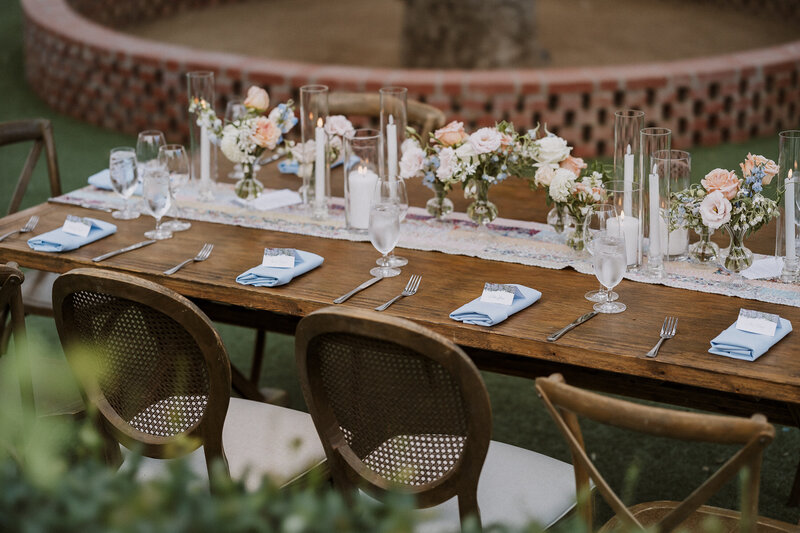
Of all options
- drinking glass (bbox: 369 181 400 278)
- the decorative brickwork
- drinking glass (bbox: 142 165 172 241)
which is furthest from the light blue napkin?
the decorative brickwork

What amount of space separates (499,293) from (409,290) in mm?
196

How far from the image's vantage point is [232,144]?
2645mm

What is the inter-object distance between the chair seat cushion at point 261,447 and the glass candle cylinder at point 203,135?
801mm

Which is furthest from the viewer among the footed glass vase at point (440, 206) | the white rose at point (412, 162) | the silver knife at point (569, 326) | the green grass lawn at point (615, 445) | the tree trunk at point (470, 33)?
the tree trunk at point (470, 33)

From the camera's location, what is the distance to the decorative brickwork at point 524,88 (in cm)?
529

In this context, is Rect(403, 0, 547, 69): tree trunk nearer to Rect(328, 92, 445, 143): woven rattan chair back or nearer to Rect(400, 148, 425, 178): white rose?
Rect(328, 92, 445, 143): woven rattan chair back

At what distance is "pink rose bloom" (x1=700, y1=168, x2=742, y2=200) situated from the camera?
2.06 metres

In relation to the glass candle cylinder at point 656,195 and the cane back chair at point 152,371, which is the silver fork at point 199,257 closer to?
the cane back chair at point 152,371

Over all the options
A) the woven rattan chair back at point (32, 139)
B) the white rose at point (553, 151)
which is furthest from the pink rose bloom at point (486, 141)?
the woven rattan chair back at point (32, 139)

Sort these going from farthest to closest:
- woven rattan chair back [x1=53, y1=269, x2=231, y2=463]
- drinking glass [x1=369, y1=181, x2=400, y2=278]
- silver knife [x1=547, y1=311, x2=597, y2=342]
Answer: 1. drinking glass [x1=369, y1=181, x2=400, y2=278]
2. silver knife [x1=547, y1=311, x2=597, y2=342]
3. woven rattan chair back [x1=53, y1=269, x2=231, y2=463]

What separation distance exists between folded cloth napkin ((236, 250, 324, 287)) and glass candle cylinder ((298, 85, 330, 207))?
1.25ft

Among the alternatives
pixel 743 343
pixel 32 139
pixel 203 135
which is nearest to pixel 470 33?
pixel 32 139

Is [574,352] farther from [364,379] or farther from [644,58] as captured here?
[644,58]

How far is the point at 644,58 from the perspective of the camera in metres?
7.49
